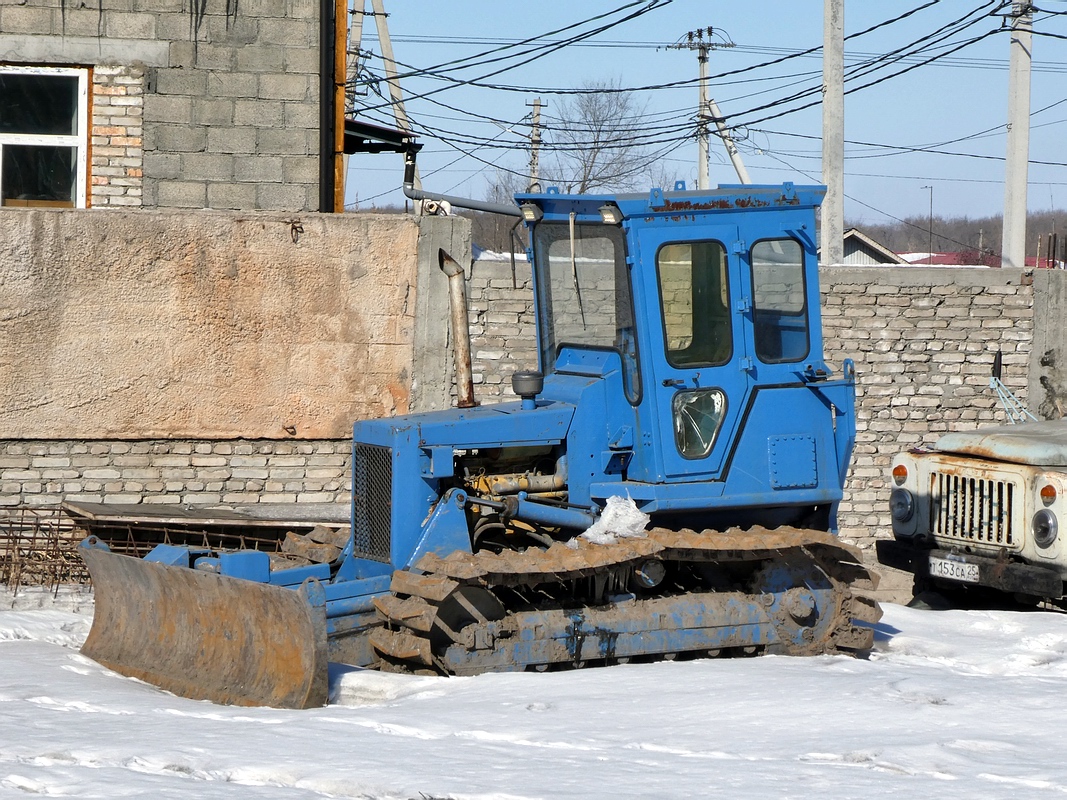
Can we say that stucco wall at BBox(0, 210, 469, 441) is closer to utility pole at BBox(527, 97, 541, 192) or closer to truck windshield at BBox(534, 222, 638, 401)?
truck windshield at BBox(534, 222, 638, 401)

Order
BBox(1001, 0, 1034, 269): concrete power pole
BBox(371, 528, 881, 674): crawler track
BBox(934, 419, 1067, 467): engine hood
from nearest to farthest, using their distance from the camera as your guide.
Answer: BBox(371, 528, 881, 674): crawler track → BBox(934, 419, 1067, 467): engine hood → BBox(1001, 0, 1034, 269): concrete power pole

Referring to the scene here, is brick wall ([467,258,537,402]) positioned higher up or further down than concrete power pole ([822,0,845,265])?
further down

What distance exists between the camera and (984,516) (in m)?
8.09

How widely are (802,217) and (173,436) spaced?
506cm

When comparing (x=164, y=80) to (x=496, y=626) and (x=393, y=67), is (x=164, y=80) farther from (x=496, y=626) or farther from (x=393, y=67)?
(x=393, y=67)

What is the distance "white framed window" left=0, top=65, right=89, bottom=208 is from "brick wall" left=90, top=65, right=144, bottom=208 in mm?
138

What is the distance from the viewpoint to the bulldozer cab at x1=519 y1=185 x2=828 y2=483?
256 inches

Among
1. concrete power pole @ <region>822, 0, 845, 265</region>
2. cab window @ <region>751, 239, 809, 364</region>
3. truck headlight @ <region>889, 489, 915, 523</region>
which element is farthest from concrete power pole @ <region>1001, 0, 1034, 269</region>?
cab window @ <region>751, 239, 809, 364</region>

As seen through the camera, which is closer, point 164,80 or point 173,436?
point 173,436

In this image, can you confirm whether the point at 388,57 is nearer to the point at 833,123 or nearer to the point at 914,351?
the point at 833,123

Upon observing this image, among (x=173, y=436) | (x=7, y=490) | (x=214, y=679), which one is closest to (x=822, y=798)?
(x=214, y=679)

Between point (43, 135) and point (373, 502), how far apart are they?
6.52m

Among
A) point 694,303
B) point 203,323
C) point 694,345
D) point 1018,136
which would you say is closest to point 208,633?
point 694,345

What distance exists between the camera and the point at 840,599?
685 cm
